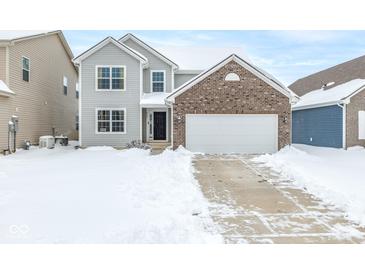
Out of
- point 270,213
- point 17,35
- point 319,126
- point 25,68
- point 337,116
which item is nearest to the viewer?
point 270,213

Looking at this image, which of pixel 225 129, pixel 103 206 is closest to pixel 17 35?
pixel 225 129

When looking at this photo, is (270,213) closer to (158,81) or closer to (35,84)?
(158,81)

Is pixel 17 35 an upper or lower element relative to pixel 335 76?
upper

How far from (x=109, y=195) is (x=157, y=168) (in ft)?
13.1

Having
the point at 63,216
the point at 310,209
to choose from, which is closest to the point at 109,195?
the point at 63,216

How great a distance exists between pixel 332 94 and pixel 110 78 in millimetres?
13228

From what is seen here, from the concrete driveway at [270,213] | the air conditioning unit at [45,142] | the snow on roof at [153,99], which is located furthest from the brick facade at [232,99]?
the air conditioning unit at [45,142]

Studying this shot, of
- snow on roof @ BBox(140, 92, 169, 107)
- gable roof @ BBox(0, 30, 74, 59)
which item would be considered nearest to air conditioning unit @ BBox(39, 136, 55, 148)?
gable roof @ BBox(0, 30, 74, 59)

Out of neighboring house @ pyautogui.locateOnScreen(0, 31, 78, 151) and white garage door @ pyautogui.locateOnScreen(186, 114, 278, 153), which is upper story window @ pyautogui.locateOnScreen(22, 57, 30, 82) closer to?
neighboring house @ pyautogui.locateOnScreen(0, 31, 78, 151)

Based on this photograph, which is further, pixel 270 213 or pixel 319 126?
pixel 319 126

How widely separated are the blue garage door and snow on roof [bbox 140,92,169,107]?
957cm

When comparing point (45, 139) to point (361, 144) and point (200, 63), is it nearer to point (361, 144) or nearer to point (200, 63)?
point (200, 63)

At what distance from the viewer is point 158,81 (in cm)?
2120

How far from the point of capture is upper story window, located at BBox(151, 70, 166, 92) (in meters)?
Answer: 21.2
